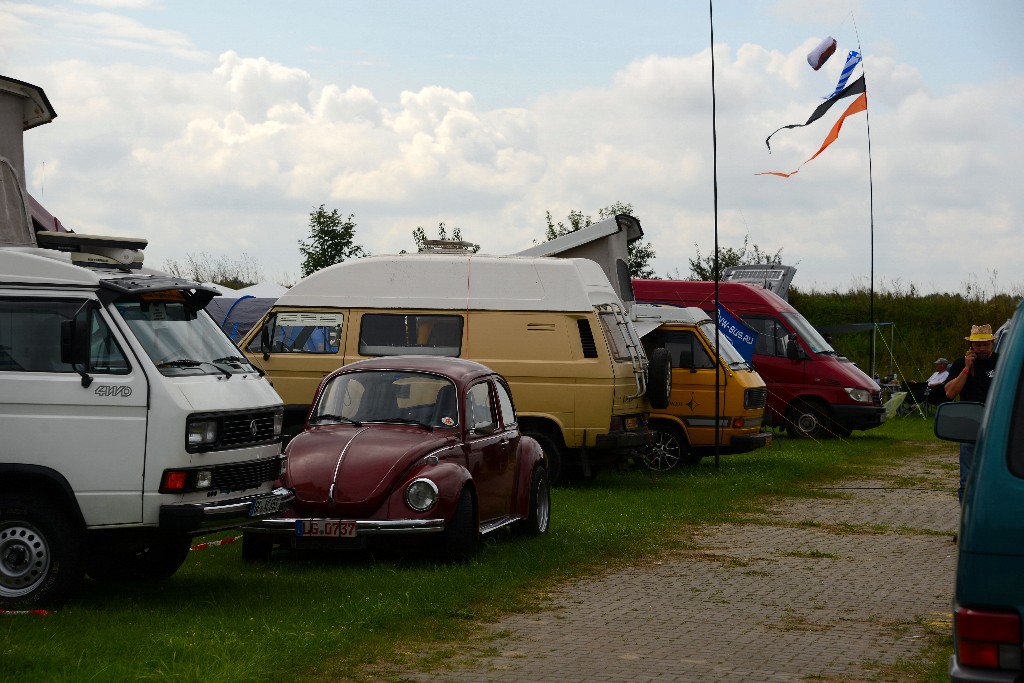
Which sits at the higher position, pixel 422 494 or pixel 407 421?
pixel 407 421

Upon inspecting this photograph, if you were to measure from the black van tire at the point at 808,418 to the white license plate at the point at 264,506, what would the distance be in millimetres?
18355

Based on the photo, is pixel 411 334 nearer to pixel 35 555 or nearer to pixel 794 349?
pixel 35 555

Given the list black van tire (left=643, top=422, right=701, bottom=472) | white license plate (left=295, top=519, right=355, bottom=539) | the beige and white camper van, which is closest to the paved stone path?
white license plate (left=295, top=519, right=355, bottom=539)

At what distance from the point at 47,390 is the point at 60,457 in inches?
17.7

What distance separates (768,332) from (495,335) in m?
9.74

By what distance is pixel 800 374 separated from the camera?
1047 inches

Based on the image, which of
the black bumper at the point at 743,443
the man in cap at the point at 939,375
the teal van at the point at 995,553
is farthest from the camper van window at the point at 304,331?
the man in cap at the point at 939,375

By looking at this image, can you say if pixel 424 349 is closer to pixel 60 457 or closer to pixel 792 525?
pixel 792 525

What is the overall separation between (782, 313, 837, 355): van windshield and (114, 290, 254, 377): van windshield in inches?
681

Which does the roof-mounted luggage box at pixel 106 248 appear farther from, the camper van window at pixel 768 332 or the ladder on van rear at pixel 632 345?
the camper van window at pixel 768 332

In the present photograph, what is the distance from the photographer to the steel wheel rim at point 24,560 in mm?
9180

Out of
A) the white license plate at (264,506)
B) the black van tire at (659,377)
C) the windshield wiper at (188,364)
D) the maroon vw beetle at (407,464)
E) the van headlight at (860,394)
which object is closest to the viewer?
the windshield wiper at (188,364)

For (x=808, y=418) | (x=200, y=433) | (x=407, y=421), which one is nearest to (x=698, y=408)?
(x=808, y=418)

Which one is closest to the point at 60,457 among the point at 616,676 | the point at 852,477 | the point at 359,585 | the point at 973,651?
the point at 359,585
